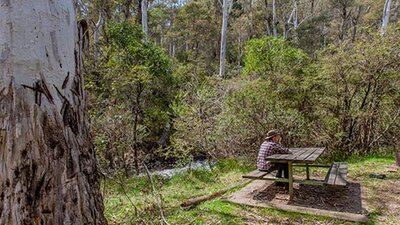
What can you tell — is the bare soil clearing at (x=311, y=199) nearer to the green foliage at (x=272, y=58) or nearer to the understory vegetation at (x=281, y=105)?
the understory vegetation at (x=281, y=105)

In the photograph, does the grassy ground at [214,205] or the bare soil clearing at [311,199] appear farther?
the bare soil clearing at [311,199]

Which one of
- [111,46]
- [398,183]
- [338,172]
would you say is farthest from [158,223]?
[111,46]

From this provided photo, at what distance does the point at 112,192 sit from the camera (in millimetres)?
5641

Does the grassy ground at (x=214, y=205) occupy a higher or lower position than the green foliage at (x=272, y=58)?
lower

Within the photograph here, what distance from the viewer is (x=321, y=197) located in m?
4.77

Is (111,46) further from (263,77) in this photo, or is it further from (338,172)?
(338,172)

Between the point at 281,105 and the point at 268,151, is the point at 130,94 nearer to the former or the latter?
the point at 281,105

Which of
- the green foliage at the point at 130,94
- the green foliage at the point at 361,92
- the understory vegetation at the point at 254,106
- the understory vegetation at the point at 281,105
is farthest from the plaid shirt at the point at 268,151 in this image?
the green foliage at the point at 130,94

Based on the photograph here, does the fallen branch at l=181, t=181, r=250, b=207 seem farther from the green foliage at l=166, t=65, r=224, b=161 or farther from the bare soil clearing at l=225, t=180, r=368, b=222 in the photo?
the green foliage at l=166, t=65, r=224, b=161

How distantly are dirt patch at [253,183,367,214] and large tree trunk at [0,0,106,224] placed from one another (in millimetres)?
3650

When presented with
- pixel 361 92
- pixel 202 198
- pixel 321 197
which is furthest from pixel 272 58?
pixel 202 198

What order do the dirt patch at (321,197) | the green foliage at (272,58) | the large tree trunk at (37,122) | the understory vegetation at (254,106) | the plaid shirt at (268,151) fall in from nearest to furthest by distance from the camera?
1. the large tree trunk at (37,122)
2. the dirt patch at (321,197)
3. the plaid shirt at (268,151)
4. the understory vegetation at (254,106)
5. the green foliage at (272,58)

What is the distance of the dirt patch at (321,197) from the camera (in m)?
4.34

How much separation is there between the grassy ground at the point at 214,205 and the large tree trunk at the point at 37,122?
3.33 ft
